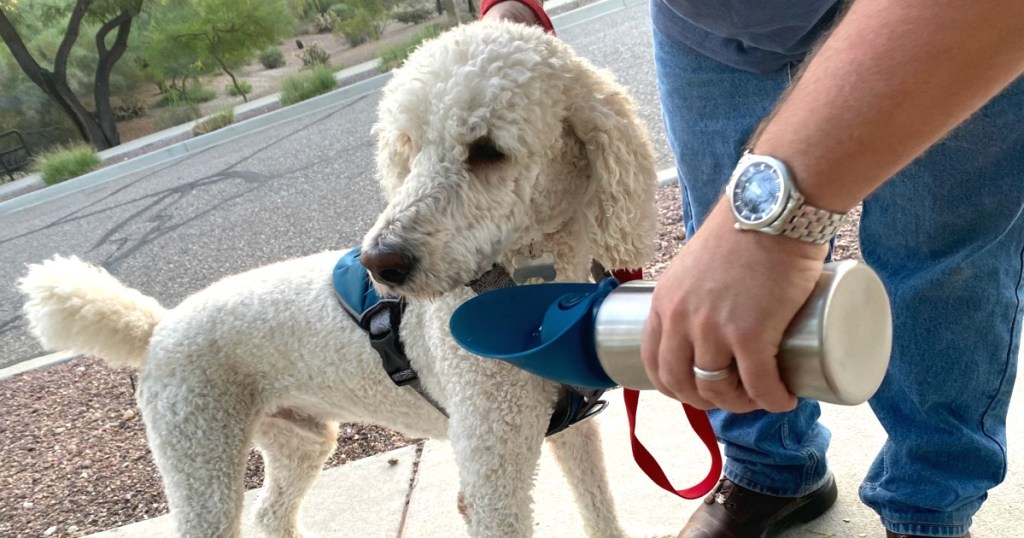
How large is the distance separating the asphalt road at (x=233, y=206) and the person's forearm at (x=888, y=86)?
191 inches

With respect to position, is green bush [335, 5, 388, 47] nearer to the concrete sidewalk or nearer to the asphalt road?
the asphalt road

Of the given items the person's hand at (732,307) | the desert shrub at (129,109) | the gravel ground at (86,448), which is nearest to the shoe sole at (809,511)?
the person's hand at (732,307)

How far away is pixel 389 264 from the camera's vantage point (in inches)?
63.6

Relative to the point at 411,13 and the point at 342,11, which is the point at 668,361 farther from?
the point at 342,11

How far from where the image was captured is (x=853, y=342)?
32.8 inches

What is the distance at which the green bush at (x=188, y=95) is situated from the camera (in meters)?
24.4

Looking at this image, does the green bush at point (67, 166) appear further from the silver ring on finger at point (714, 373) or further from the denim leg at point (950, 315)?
the silver ring on finger at point (714, 373)

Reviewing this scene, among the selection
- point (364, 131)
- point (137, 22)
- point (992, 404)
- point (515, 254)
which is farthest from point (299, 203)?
point (137, 22)

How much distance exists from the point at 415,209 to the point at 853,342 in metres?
1.07

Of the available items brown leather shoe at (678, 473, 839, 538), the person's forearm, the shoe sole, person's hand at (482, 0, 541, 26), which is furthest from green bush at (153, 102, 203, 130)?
the person's forearm

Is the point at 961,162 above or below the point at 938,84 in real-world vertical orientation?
below

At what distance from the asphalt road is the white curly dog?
3.76m

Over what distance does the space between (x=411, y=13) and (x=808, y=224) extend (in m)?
27.3

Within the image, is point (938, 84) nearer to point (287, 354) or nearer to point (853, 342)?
point (853, 342)
